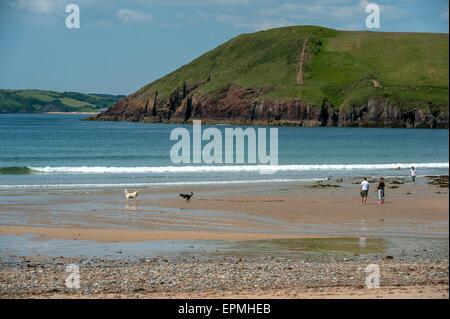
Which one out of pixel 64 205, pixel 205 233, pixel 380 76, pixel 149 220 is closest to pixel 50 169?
pixel 64 205

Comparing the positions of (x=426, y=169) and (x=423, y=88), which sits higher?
(x=423, y=88)

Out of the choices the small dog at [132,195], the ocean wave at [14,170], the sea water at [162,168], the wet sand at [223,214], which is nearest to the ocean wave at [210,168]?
the sea water at [162,168]

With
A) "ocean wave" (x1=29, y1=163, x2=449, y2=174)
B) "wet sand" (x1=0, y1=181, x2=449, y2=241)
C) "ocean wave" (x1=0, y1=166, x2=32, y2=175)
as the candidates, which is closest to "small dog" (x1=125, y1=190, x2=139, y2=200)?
"wet sand" (x1=0, y1=181, x2=449, y2=241)

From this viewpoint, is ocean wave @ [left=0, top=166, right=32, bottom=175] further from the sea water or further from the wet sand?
the wet sand

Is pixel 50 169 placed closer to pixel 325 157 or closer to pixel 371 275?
pixel 325 157

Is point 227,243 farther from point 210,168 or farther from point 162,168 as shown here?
point 162,168

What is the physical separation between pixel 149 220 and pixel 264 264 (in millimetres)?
9962

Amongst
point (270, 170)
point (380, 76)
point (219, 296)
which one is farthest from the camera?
point (380, 76)

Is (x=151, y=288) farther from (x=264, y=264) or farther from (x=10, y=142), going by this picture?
(x=10, y=142)

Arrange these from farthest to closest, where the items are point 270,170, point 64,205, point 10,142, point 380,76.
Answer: point 380,76, point 10,142, point 270,170, point 64,205

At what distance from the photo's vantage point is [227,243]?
21141mm

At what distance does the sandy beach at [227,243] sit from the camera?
1453cm

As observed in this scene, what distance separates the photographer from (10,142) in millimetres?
96125

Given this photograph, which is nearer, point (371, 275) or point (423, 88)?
point (371, 275)
